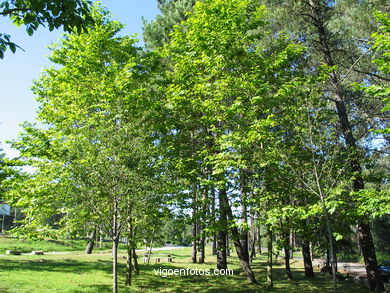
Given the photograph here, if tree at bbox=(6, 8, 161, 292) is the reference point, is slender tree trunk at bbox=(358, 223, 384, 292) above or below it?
below

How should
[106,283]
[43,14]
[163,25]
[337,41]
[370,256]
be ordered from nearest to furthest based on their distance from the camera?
1. [43,14]
2. [370,256]
3. [106,283]
4. [337,41]
5. [163,25]

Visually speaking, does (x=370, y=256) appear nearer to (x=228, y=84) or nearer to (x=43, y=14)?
(x=228, y=84)

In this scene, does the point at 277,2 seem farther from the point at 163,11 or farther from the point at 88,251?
the point at 88,251

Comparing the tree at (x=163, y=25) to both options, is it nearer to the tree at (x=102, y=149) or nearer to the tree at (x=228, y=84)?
the tree at (x=228, y=84)

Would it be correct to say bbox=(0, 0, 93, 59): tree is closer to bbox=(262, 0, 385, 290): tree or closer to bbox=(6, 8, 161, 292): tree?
bbox=(6, 8, 161, 292): tree

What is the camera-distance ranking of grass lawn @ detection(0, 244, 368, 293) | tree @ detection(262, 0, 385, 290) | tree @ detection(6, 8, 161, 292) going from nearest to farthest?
tree @ detection(6, 8, 161, 292), grass lawn @ detection(0, 244, 368, 293), tree @ detection(262, 0, 385, 290)

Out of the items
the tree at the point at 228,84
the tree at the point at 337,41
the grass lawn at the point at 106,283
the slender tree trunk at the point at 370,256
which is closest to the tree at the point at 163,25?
the tree at the point at 228,84

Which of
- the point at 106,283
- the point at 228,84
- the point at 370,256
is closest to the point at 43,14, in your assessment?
the point at 228,84

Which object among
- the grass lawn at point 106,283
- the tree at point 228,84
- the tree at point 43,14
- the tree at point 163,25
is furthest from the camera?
the tree at point 163,25

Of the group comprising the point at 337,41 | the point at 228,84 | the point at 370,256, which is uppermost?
the point at 337,41

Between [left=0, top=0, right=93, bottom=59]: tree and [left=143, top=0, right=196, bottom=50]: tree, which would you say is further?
[left=143, top=0, right=196, bottom=50]: tree

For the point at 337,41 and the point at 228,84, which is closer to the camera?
the point at 228,84

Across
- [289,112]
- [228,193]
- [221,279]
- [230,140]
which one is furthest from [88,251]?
[289,112]

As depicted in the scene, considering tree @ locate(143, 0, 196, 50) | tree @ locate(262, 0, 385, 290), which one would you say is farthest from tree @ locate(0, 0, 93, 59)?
tree @ locate(143, 0, 196, 50)
